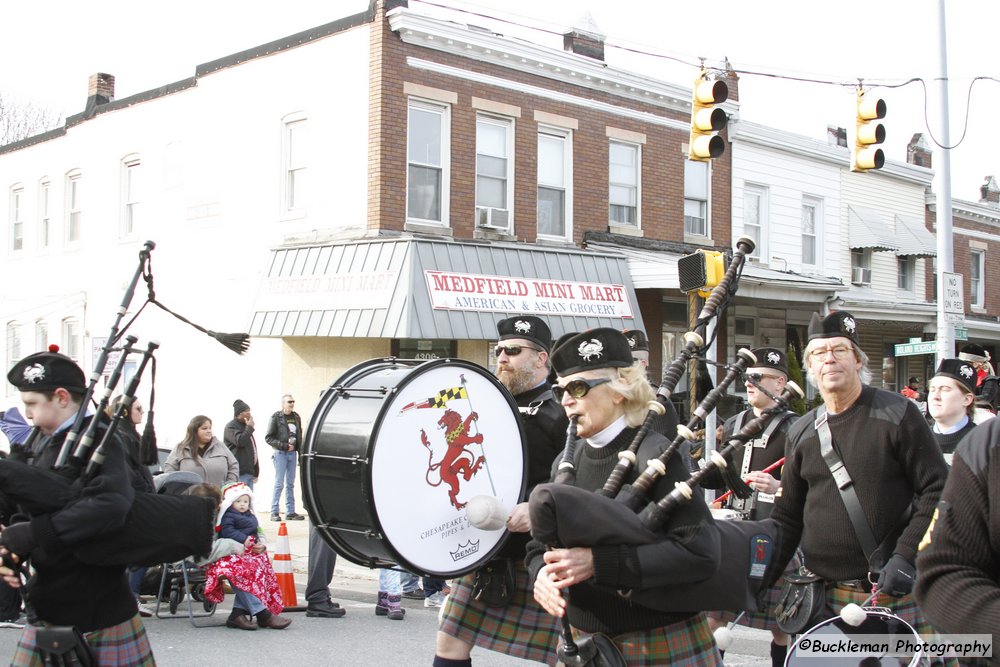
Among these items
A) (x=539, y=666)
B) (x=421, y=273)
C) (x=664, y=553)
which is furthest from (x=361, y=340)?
(x=664, y=553)

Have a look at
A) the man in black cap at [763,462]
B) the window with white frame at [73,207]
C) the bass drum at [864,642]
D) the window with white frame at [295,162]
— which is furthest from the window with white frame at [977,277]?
the bass drum at [864,642]

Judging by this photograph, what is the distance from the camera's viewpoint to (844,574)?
4.50 m

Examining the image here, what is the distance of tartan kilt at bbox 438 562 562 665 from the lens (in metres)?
4.73

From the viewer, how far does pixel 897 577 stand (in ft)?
13.5

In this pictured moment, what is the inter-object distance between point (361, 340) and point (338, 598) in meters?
6.69

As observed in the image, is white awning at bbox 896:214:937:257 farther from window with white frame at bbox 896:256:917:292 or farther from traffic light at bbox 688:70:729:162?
traffic light at bbox 688:70:729:162

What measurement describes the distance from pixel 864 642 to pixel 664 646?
24.9 inches

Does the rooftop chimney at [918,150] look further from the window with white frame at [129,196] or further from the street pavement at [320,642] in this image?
the street pavement at [320,642]

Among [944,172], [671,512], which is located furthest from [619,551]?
[944,172]

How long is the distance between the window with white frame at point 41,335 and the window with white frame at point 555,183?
11638 mm

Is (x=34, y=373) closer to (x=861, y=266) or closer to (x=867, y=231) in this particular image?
(x=867, y=231)

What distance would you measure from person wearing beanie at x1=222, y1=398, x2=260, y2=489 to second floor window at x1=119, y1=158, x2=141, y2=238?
808cm

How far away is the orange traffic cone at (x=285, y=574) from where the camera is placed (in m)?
9.33

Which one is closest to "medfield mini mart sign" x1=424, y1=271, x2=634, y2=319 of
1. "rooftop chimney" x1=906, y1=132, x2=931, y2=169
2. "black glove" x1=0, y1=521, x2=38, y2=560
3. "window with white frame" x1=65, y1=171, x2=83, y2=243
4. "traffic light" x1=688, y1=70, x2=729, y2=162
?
"traffic light" x1=688, y1=70, x2=729, y2=162
